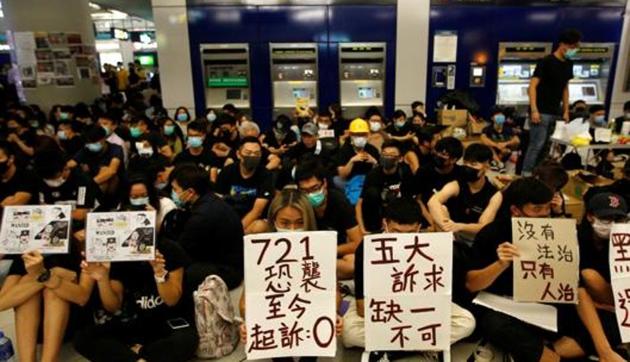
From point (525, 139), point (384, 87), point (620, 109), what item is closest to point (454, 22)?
point (384, 87)

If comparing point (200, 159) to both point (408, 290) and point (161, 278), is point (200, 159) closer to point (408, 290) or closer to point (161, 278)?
point (161, 278)

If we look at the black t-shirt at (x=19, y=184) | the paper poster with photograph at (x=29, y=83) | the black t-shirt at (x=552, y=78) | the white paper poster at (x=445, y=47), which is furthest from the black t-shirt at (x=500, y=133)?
the paper poster with photograph at (x=29, y=83)

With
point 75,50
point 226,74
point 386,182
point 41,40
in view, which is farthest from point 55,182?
point 75,50

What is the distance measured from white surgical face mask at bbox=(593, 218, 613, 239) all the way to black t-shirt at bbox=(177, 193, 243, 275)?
2203 mm

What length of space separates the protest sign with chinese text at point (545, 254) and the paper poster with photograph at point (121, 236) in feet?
5.94

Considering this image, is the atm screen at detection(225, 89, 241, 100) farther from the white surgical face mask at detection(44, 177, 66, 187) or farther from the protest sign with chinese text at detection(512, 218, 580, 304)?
the protest sign with chinese text at detection(512, 218, 580, 304)

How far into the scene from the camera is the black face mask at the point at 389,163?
12.1ft

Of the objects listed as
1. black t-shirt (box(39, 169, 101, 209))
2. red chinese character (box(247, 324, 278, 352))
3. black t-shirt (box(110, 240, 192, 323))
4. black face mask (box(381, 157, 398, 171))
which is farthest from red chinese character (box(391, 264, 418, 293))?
black t-shirt (box(39, 169, 101, 209))

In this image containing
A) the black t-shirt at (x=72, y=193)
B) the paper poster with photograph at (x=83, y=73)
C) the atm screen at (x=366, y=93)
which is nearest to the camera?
the black t-shirt at (x=72, y=193)

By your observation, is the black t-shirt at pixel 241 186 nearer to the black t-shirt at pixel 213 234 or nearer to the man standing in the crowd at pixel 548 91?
the black t-shirt at pixel 213 234

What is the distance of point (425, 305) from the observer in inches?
86.7

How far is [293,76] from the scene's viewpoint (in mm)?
7941

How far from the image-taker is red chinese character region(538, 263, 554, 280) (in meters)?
2.28

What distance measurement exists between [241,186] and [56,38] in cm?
603
